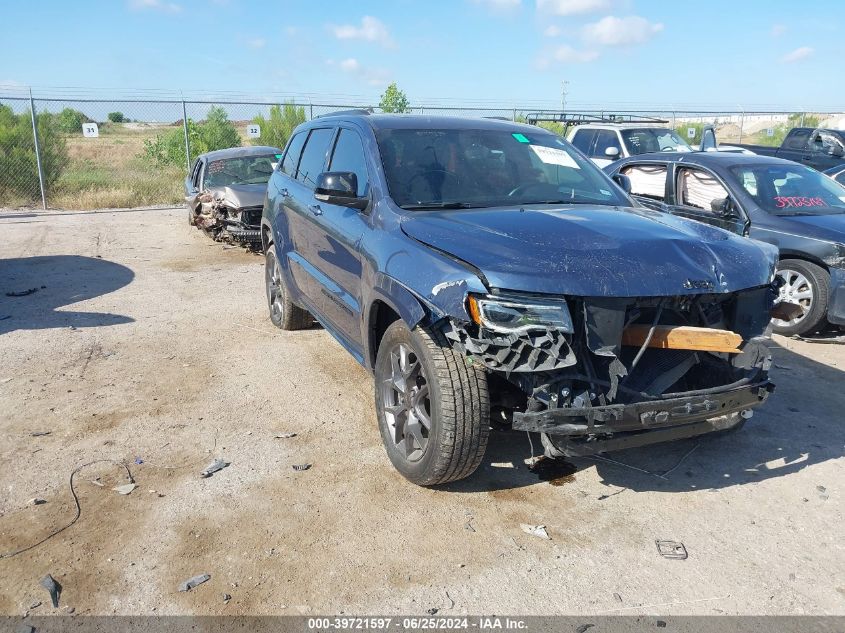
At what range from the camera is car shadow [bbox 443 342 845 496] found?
3.88 m

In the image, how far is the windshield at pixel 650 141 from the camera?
12.4 meters

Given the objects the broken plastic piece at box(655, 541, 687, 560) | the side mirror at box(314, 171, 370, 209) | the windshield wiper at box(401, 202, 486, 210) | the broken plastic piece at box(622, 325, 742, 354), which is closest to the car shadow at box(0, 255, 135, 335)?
the side mirror at box(314, 171, 370, 209)

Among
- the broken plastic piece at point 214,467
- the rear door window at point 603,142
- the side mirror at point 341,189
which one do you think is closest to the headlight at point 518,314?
the side mirror at point 341,189

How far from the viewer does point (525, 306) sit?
3.04m

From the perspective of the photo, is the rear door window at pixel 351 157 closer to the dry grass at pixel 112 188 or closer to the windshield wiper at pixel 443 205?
the windshield wiper at pixel 443 205

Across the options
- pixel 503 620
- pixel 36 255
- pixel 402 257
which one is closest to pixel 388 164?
pixel 402 257

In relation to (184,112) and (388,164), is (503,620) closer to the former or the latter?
(388,164)

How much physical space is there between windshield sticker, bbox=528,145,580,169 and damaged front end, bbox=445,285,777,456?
1.70 meters

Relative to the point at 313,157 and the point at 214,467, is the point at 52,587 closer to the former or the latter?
the point at 214,467

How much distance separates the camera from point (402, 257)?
11.8 feet

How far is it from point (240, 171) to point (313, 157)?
6919 mm

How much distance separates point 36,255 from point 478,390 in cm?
965

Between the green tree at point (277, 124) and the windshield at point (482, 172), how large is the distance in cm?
1772

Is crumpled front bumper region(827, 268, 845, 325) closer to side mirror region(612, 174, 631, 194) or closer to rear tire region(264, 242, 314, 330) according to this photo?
side mirror region(612, 174, 631, 194)
